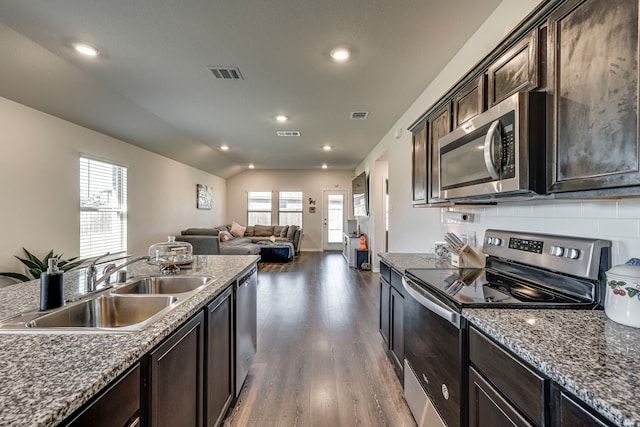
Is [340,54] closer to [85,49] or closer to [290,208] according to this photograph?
[85,49]

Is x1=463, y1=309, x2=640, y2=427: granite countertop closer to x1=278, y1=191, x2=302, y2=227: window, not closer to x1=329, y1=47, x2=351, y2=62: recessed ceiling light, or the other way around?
x1=329, y1=47, x2=351, y2=62: recessed ceiling light

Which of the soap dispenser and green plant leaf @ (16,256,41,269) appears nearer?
the soap dispenser

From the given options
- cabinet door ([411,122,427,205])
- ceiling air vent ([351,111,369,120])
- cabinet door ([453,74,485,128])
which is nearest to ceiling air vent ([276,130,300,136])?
ceiling air vent ([351,111,369,120])

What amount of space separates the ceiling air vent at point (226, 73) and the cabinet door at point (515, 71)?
222 cm

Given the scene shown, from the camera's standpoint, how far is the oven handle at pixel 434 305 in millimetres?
1243

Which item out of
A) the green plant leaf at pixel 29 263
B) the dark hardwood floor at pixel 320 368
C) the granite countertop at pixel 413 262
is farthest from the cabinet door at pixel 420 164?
the green plant leaf at pixel 29 263

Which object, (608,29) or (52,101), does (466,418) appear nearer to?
(608,29)

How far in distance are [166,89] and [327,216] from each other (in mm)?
6819

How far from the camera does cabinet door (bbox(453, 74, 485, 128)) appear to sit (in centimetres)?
163

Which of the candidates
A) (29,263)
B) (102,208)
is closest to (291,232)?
(102,208)

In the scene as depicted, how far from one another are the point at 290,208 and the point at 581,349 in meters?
9.04

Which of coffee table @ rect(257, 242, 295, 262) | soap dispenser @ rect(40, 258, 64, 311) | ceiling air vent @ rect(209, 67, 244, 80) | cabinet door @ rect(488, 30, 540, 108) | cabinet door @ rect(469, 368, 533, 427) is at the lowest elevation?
coffee table @ rect(257, 242, 295, 262)

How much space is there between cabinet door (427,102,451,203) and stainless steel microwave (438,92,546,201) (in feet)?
1.06

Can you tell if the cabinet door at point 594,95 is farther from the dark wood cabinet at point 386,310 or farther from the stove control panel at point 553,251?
the dark wood cabinet at point 386,310
